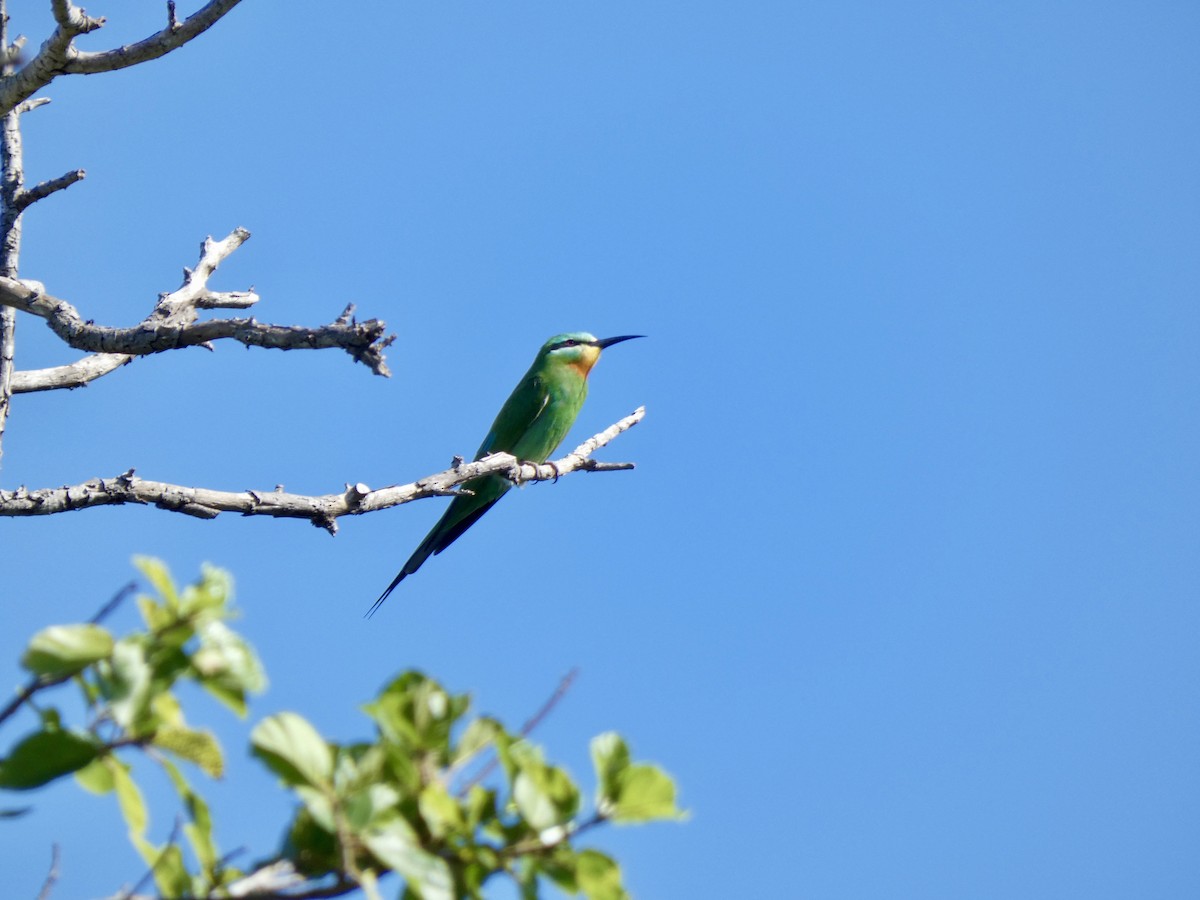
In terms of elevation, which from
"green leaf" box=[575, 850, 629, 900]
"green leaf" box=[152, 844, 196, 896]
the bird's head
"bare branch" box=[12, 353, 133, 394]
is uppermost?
the bird's head

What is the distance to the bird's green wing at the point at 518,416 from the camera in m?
7.53

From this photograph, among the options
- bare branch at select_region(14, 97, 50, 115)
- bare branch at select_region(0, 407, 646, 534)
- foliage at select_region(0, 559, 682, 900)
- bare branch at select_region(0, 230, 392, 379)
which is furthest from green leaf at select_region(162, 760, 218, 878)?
bare branch at select_region(14, 97, 50, 115)

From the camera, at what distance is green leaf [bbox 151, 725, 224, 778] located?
4.29ft

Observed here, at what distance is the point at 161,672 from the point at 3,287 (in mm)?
2344

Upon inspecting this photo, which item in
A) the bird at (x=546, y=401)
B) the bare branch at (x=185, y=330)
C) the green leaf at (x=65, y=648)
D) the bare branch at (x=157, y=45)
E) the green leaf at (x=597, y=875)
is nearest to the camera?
the green leaf at (x=65, y=648)

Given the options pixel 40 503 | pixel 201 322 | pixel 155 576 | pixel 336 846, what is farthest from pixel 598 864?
pixel 40 503

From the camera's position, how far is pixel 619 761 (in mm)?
1391

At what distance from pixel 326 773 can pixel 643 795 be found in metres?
0.36

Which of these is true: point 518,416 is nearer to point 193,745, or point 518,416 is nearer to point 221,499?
point 221,499

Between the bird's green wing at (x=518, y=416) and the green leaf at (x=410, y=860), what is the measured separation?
620 cm

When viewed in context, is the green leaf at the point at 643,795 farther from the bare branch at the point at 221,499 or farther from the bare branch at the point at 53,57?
the bare branch at the point at 53,57

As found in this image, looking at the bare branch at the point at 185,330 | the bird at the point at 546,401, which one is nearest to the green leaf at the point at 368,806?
the bare branch at the point at 185,330

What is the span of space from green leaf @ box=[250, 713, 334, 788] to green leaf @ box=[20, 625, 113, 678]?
183 millimetres

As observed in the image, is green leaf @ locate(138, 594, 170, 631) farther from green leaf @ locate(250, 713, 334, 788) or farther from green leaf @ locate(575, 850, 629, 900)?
green leaf @ locate(575, 850, 629, 900)
